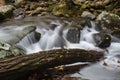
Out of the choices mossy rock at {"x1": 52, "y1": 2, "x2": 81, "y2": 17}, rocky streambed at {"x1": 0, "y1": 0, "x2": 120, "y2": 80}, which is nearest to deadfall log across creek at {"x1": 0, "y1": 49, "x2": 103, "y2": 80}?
rocky streambed at {"x1": 0, "y1": 0, "x2": 120, "y2": 80}

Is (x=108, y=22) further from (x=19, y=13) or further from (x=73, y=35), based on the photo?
(x=19, y=13)

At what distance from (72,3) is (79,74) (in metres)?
6.98

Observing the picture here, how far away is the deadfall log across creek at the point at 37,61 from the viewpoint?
17.3 feet

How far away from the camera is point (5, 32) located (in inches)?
371

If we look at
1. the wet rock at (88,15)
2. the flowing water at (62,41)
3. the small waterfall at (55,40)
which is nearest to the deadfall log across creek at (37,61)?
the flowing water at (62,41)

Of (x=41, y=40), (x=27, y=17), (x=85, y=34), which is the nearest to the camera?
(x=41, y=40)

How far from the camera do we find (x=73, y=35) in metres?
9.16

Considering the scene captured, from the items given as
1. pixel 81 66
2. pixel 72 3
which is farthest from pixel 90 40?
pixel 72 3

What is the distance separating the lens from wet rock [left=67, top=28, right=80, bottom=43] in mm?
9024

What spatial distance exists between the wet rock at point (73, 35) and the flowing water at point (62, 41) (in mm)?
102

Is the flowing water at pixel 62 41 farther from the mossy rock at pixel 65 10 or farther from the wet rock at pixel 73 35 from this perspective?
the mossy rock at pixel 65 10

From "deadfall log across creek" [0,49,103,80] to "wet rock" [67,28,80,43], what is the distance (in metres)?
1.92

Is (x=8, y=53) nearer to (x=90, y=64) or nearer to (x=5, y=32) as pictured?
(x=90, y=64)

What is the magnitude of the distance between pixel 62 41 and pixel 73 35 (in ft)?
1.65
